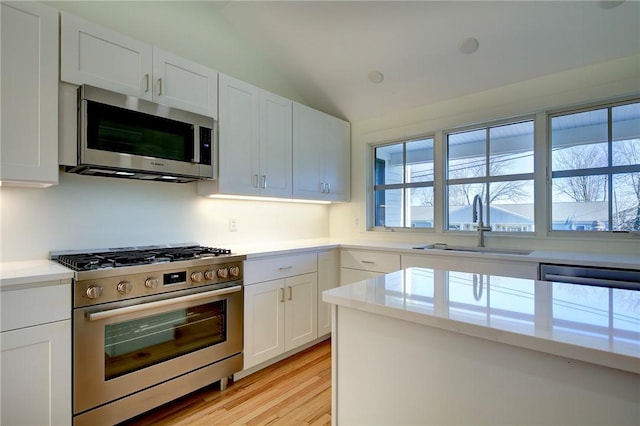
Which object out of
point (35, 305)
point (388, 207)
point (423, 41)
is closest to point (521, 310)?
point (35, 305)

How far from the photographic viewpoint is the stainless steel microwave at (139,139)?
1.82m

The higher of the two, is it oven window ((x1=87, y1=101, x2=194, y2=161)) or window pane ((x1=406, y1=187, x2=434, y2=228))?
oven window ((x1=87, y1=101, x2=194, y2=161))

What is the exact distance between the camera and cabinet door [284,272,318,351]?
8.70 feet

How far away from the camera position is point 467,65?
2668 mm

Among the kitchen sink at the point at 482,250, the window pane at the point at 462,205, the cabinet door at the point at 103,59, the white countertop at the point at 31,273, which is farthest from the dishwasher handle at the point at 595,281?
the cabinet door at the point at 103,59

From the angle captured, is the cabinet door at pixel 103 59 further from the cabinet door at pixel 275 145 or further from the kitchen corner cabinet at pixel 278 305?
the kitchen corner cabinet at pixel 278 305

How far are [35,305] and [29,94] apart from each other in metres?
1.07

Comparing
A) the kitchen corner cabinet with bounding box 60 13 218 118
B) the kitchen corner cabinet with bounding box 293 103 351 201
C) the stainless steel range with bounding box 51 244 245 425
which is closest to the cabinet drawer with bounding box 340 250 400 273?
the kitchen corner cabinet with bounding box 293 103 351 201

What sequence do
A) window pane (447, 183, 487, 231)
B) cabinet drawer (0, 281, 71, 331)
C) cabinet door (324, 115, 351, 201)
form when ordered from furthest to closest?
cabinet door (324, 115, 351, 201), window pane (447, 183, 487, 231), cabinet drawer (0, 281, 71, 331)

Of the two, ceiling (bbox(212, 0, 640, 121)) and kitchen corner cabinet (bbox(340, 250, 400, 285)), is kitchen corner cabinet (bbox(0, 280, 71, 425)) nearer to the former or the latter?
kitchen corner cabinet (bbox(340, 250, 400, 285))

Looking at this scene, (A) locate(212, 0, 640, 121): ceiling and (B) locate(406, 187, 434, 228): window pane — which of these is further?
(B) locate(406, 187, 434, 228): window pane

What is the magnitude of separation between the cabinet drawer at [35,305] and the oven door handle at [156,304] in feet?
0.40

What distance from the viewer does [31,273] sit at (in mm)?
1513

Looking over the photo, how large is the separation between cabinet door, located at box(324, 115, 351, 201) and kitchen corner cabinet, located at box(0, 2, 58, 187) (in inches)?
88.6
